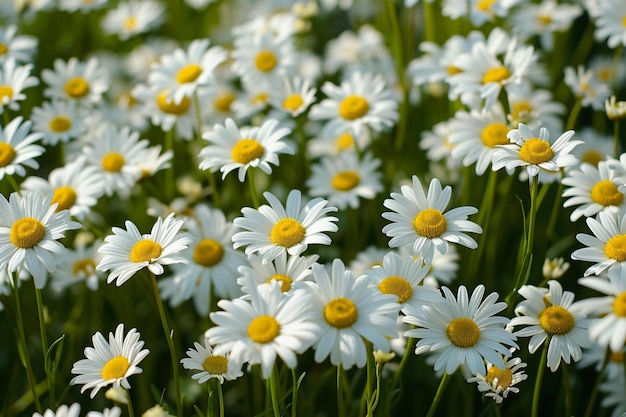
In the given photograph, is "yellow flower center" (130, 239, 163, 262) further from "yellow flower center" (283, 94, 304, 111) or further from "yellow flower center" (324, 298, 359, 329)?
"yellow flower center" (283, 94, 304, 111)

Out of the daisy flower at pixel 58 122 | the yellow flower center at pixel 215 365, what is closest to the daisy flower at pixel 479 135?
the yellow flower center at pixel 215 365

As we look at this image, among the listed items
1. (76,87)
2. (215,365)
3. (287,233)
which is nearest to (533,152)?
(287,233)

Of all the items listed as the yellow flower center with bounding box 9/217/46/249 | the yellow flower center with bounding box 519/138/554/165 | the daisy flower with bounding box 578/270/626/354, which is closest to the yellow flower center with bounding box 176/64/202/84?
the yellow flower center with bounding box 9/217/46/249

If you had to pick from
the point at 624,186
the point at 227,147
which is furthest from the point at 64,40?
the point at 624,186

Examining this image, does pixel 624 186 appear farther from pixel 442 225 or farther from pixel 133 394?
pixel 133 394

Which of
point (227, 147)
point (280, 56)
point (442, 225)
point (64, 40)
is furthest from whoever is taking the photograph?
point (64, 40)

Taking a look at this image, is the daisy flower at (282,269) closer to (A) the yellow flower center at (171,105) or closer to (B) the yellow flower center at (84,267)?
(B) the yellow flower center at (84,267)
